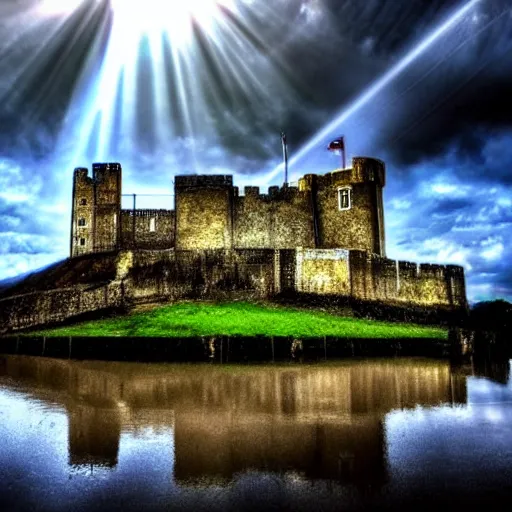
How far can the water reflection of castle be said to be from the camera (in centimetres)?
634

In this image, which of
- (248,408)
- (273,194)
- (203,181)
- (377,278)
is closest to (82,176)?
(203,181)

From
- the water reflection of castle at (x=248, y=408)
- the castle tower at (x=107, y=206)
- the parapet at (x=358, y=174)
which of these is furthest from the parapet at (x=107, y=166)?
the water reflection of castle at (x=248, y=408)

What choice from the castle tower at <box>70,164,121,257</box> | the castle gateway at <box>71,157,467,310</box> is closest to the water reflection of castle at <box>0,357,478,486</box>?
the castle gateway at <box>71,157,467,310</box>

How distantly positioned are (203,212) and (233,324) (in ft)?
49.6

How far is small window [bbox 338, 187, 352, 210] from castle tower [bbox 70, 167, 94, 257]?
18597 millimetres

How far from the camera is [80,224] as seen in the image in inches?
1606

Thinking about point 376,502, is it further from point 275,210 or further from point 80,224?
point 80,224

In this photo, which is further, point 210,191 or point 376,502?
point 210,191

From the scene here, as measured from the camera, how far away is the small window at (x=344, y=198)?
3447cm

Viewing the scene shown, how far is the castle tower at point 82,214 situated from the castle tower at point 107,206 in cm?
43

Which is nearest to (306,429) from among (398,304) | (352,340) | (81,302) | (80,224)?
(352,340)

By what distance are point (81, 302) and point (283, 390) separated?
15921 millimetres

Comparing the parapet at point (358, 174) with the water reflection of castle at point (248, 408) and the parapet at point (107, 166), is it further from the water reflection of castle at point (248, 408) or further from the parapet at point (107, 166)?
the water reflection of castle at point (248, 408)

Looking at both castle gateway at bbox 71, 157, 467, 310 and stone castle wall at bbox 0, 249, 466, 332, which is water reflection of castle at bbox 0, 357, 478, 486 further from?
castle gateway at bbox 71, 157, 467, 310
